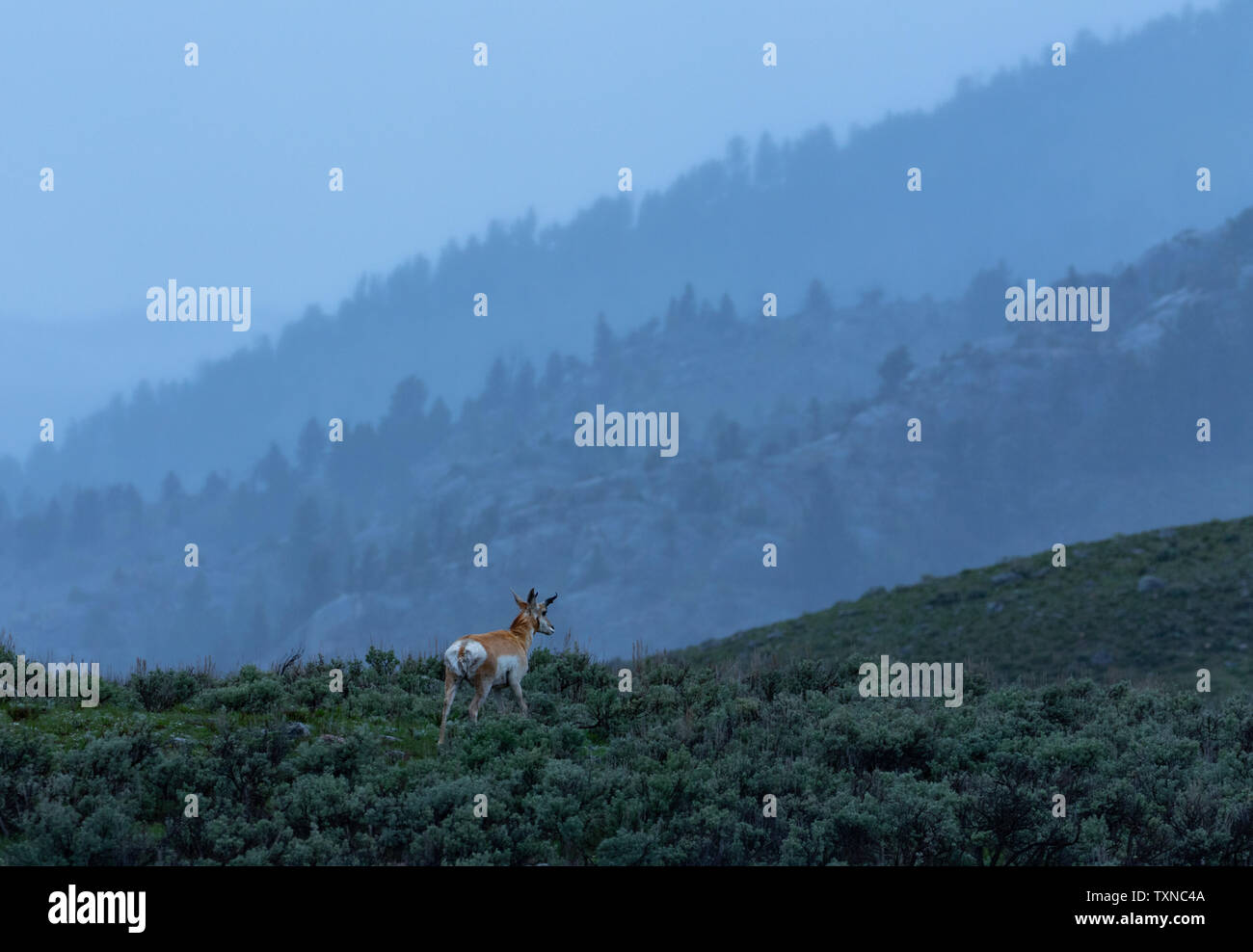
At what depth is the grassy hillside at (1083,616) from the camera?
59719mm

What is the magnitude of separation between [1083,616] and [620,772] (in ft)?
191

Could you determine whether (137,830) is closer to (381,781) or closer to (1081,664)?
(381,781)

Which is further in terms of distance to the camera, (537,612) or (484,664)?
(537,612)

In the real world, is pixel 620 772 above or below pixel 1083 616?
below

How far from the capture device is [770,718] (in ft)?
53.5

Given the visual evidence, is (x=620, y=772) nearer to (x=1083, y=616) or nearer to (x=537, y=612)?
(x=537, y=612)

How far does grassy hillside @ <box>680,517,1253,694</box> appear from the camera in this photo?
196 ft

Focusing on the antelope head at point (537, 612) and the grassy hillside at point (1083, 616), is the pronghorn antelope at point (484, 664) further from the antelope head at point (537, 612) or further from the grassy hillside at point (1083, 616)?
the grassy hillside at point (1083, 616)

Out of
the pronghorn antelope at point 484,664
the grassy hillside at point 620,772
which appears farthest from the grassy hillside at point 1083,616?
the pronghorn antelope at point 484,664

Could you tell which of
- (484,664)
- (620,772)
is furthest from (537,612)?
(620,772)

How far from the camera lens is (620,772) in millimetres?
12805

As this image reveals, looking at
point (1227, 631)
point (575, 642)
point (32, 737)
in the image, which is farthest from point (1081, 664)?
point (32, 737)

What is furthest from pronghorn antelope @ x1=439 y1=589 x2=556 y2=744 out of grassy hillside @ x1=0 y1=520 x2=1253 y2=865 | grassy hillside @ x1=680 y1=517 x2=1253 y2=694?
grassy hillside @ x1=680 y1=517 x2=1253 y2=694
